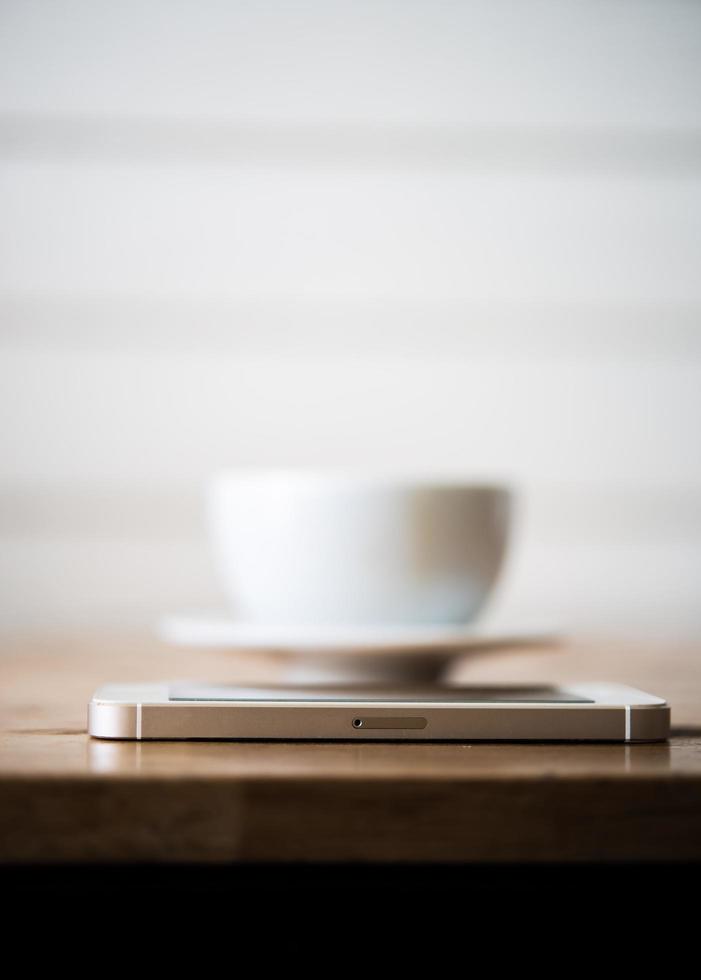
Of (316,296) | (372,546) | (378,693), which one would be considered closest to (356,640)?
(378,693)

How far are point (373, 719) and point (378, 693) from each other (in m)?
0.05

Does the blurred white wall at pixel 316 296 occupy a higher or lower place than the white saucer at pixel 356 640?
higher

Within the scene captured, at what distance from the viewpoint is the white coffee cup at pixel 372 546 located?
1.83ft

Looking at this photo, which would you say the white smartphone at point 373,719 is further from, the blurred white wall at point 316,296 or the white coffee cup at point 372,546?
the blurred white wall at point 316,296

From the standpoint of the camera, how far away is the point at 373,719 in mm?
374

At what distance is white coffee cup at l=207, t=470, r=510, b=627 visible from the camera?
0.56 m

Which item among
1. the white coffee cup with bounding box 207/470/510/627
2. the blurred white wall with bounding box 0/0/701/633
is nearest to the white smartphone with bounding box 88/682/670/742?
the white coffee cup with bounding box 207/470/510/627

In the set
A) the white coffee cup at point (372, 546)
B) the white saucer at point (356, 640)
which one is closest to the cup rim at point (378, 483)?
the white coffee cup at point (372, 546)

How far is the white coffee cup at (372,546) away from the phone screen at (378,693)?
11cm

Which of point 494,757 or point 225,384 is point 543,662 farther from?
point 225,384

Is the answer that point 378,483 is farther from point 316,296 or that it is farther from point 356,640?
point 316,296

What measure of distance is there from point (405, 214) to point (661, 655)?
81 cm

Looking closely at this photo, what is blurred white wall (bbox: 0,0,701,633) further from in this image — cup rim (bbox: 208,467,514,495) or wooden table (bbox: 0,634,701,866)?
wooden table (bbox: 0,634,701,866)

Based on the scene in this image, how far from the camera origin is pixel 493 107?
4.80ft
